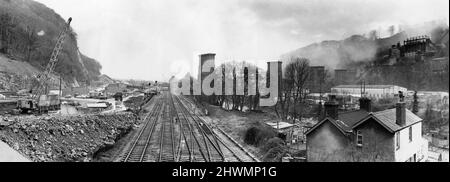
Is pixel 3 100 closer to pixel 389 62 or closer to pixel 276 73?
pixel 276 73

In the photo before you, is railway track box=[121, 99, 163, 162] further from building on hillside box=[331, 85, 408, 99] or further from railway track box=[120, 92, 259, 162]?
building on hillside box=[331, 85, 408, 99]

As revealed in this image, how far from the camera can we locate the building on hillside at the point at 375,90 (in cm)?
1141

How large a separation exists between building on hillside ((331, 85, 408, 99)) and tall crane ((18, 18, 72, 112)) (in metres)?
10.6

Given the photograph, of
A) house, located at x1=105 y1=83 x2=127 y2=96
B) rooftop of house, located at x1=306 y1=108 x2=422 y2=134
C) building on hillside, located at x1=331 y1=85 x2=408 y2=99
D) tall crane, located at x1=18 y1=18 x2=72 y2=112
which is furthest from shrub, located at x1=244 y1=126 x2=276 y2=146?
tall crane, located at x1=18 y1=18 x2=72 y2=112

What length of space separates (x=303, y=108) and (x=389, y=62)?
385 cm

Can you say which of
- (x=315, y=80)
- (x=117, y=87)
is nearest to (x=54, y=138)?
(x=117, y=87)

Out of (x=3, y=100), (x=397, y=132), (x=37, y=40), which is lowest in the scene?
(x=397, y=132)

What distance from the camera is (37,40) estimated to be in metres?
11.3

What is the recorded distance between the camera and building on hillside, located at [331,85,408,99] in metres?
11.4

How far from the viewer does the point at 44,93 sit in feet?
48.6

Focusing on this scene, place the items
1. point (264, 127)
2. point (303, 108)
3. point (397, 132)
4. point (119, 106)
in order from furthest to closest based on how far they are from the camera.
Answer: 1. point (119, 106)
2. point (303, 108)
3. point (264, 127)
4. point (397, 132)

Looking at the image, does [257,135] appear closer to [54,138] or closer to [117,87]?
[54,138]
